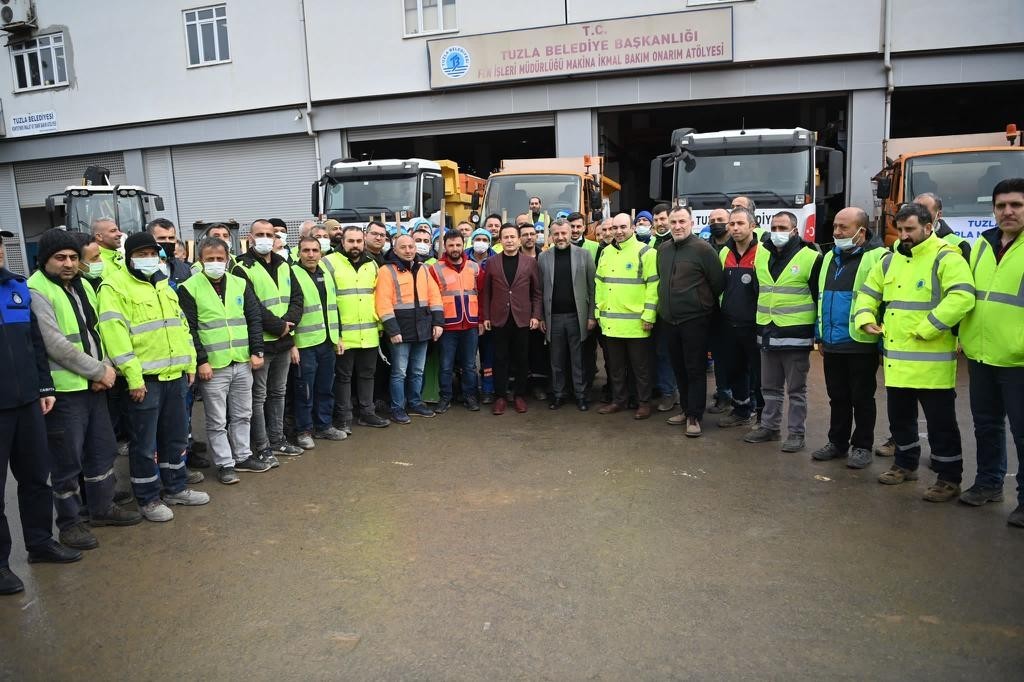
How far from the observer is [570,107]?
18.4 m

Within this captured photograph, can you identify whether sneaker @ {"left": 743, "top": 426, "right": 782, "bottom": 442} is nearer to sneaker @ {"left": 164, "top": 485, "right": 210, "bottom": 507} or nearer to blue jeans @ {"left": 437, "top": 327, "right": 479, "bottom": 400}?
blue jeans @ {"left": 437, "top": 327, "right": 479, "bottom": 400}

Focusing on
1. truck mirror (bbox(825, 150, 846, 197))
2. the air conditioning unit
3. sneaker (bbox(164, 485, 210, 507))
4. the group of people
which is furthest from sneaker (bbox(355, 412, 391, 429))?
the air conditioning unit

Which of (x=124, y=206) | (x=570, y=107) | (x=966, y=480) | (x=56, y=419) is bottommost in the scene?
(x=966, y=480)

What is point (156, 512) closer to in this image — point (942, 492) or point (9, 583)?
point (9, 583)

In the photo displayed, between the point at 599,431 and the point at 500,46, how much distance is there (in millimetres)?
14228

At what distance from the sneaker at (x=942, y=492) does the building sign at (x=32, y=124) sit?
1017 inches

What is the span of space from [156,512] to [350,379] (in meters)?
2.32

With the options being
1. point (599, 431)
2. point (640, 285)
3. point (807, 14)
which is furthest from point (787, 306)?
point (807, 14)

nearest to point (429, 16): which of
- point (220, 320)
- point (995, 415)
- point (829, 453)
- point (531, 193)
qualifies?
point (531, 193)

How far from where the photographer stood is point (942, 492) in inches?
192

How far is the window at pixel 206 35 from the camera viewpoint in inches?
814

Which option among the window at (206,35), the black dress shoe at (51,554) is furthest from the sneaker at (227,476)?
the window at (206,35)

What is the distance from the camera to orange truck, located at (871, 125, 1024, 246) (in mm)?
10297

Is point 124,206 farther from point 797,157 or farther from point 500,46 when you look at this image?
point 797,157
